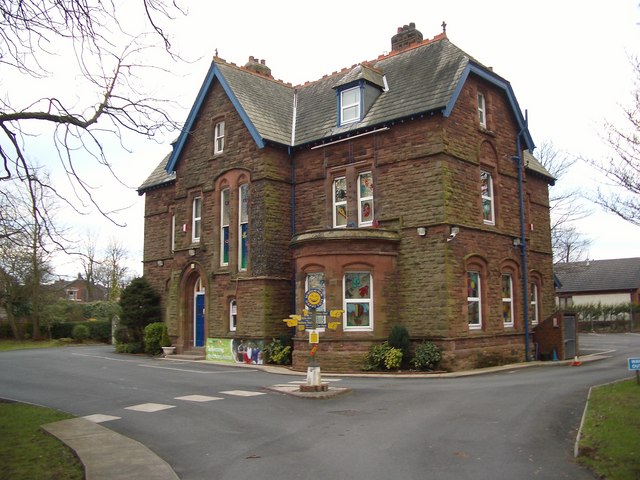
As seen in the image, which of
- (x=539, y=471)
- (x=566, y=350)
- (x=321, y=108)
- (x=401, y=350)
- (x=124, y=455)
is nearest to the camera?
(x=539, y=471)

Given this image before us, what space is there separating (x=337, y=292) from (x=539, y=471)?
12.4 metres

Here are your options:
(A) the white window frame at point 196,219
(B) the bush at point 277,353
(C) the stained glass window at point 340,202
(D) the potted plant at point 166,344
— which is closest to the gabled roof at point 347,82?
(C) the stained glass window at point 340,202

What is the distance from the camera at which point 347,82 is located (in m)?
22.6

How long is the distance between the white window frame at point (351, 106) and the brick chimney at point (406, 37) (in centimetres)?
425

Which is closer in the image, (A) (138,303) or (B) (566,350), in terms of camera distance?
Result: (B) (566,350)

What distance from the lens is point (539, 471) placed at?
7148 millimetres

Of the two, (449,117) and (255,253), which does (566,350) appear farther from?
(255,253)

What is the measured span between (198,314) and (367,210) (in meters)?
9.16

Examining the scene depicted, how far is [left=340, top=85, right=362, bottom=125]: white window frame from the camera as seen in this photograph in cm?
2245

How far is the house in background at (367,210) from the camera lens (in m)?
19.4

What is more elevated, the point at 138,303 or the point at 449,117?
the point at 449,117

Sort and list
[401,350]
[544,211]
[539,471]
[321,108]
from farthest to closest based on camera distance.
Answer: [544,211] < [321,108] < [401,350] < [539,471]

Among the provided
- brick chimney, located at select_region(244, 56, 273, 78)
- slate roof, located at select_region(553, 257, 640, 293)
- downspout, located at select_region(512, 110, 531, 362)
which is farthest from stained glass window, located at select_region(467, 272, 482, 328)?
slate roof, located at select_region(553, 257, 640, 293)

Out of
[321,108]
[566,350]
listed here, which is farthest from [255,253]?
[566,350]
